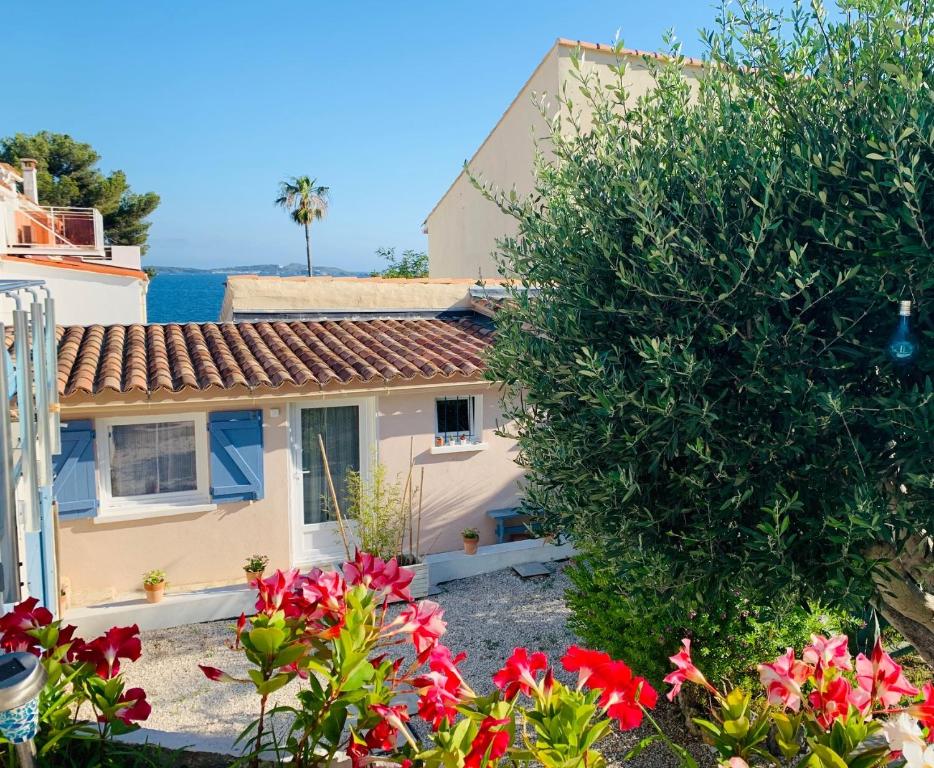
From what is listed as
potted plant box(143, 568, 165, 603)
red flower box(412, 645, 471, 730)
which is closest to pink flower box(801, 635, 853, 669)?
red flower box(412, 645, 471, 730)

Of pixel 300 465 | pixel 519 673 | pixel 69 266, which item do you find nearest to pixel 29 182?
pixel 69 266

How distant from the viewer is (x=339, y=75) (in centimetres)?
2128

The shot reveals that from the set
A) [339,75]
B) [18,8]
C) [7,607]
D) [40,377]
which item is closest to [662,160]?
[40,377]

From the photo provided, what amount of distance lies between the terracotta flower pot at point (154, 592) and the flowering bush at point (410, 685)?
302 inches

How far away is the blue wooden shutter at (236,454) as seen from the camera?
993 cm

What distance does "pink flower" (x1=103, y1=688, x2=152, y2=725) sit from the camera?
2701 millimetres

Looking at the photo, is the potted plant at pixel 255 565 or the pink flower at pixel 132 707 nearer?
the pink flower at pixel 132 707

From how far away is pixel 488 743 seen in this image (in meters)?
2.23

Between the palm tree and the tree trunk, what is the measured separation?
1978 inches

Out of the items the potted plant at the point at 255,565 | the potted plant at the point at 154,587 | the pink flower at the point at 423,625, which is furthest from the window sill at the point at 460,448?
the pink flower at the point at 423,625

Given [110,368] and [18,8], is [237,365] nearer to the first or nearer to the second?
[110,368]

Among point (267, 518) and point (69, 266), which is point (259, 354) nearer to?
point (267, 518)

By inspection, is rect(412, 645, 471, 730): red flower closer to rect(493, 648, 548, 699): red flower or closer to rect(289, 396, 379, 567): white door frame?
rect(493, 648, 548, 699): red flower

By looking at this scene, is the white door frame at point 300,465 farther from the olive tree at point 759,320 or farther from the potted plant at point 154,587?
the olive tree at point 759,320
